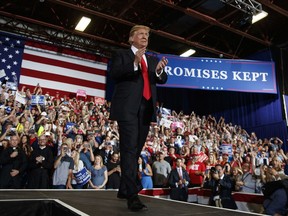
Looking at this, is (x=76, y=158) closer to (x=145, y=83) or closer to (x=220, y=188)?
(x=220, y=188)

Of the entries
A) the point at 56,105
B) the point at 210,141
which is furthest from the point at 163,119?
the point at 56,105

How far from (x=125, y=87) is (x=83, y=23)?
10.6m

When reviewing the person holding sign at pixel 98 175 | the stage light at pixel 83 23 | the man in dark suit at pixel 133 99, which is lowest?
the person holding sign at pixel 98 175

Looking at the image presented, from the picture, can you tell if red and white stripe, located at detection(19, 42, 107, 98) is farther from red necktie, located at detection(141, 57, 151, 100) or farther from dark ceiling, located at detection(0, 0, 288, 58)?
red necktie, located at detection(141, 57, 151, 100)

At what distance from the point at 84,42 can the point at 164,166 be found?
8496 millimetres

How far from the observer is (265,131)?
12984 millimetres

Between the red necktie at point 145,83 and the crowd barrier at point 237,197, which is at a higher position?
the red necktie at point 145,83

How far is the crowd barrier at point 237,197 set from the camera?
4.82 m

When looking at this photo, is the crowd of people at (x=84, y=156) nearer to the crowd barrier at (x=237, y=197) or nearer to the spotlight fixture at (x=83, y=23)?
the crowd barrier at (x=237, y=197)

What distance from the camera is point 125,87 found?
1.99 meters

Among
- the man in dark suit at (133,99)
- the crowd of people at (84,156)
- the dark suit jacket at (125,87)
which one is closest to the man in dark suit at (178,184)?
the crowd of people at (84,156)

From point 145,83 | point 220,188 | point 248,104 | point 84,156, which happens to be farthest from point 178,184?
point 248,104

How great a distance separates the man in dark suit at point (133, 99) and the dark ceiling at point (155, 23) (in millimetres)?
8521

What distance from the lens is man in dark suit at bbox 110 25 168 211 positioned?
190 centimetres
